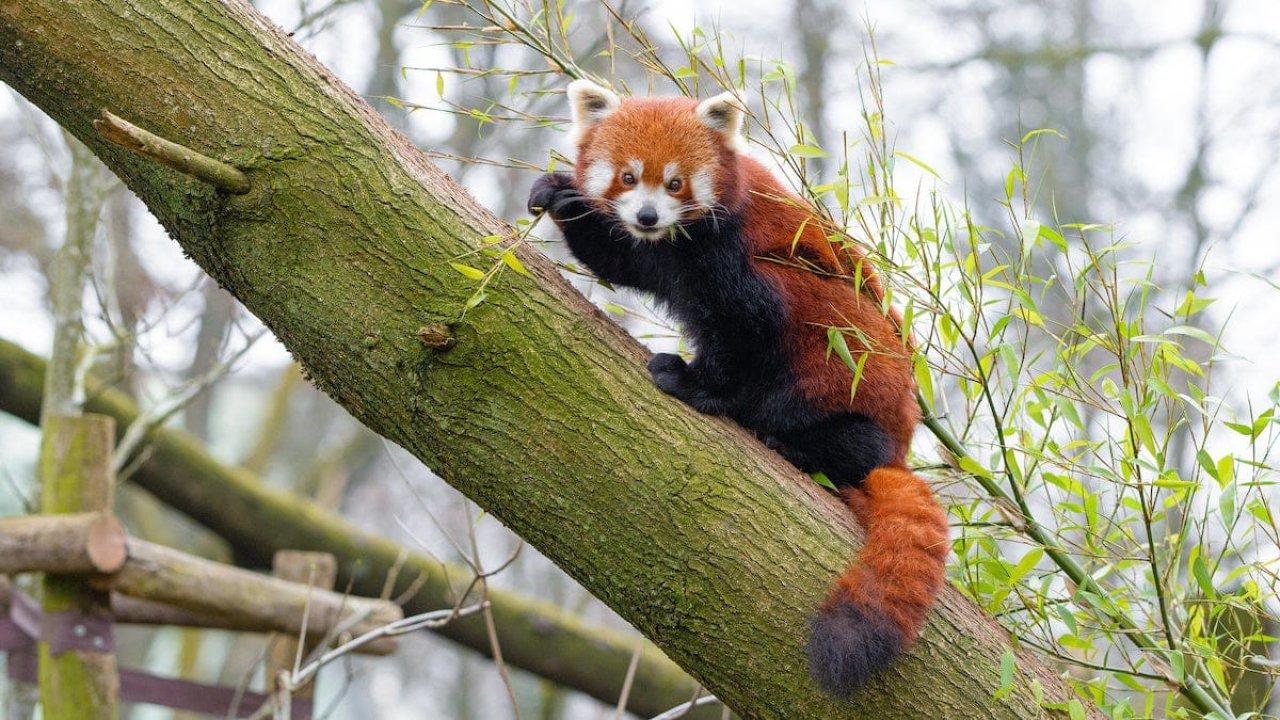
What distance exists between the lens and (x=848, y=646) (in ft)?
6.20

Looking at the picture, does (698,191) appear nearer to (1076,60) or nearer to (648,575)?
(648,575)

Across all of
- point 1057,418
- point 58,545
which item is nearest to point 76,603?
point 58,545

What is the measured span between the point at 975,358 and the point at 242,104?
141 cm

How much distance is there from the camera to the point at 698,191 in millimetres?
2584

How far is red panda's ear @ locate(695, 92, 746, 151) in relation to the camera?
2.63m

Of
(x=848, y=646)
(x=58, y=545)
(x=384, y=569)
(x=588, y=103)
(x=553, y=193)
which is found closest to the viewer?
(x=848, y=646)

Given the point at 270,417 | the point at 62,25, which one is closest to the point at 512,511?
the point at 62,25

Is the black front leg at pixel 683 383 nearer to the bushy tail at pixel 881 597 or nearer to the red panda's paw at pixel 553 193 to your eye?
the bushy tail at pixel 881 597

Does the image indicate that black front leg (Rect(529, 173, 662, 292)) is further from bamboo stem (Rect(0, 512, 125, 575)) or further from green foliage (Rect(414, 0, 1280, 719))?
bamboo stem (Rect(0, 512, 125, 575))

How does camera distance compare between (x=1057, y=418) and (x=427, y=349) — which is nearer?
(x=427, y=349)

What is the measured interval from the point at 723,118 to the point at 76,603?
2.71 metres

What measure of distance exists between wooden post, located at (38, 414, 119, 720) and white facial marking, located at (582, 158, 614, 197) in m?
2.22

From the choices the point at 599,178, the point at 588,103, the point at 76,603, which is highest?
Answer: the point at 588,103

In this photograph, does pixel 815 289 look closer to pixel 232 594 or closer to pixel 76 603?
pixel 232 594
